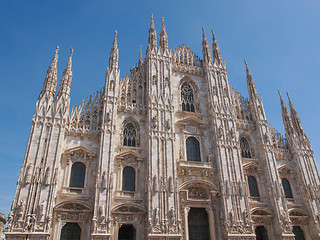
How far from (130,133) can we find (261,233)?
46.8 ft

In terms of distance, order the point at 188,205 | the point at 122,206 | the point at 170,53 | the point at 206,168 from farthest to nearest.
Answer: the point at 170,53 < the point at 206,168 < the point at 188,205 < the point at 122,206

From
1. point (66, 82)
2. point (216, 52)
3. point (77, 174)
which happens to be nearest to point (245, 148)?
point (216, 52)

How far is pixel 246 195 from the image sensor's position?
75.5 feet

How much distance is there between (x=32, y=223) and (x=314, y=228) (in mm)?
22834

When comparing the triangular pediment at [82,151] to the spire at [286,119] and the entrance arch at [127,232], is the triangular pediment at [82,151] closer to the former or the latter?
the entrance arch at [127,232]

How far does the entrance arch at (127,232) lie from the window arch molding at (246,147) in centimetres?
1270

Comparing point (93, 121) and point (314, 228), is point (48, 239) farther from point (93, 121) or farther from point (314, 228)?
point (314, 228)

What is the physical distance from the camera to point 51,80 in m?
22.9

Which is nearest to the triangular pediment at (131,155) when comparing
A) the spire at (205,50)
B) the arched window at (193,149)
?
the arched window at (193,149)

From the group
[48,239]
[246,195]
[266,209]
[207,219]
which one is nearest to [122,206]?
[48,239]

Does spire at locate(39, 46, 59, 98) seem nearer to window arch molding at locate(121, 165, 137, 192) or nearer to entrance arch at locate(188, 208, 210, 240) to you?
window arch molding at locate(121, 165, 137, 192)

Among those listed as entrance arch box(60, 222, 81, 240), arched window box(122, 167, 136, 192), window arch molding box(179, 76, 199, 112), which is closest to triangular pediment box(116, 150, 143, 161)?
arched window box(122, 167, 136, 192)

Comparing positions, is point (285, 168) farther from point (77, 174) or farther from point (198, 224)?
point (77, 174)

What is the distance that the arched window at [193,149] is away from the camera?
2428 cm
